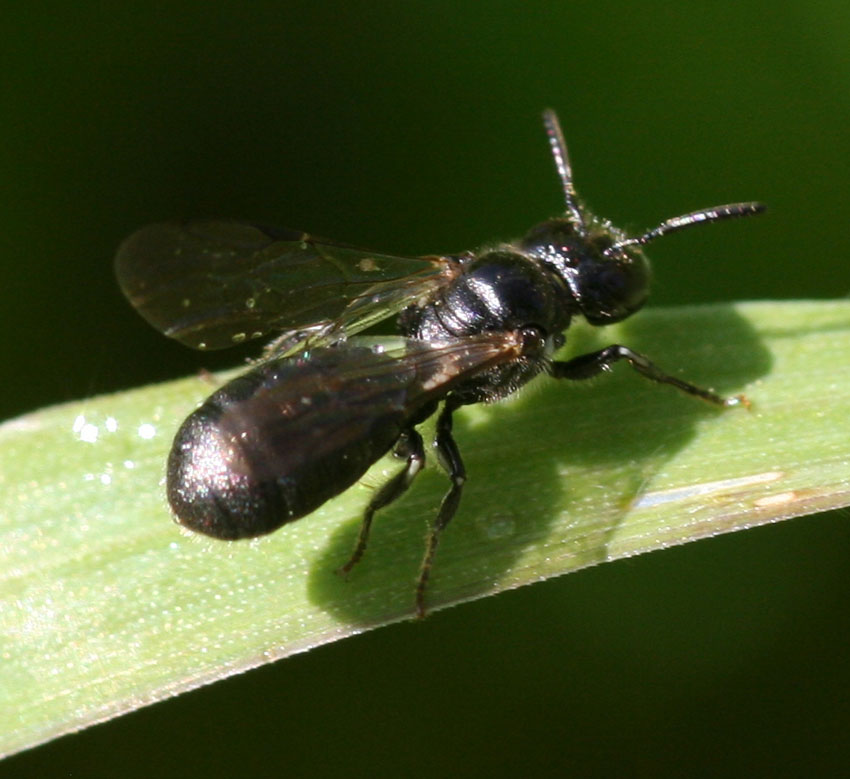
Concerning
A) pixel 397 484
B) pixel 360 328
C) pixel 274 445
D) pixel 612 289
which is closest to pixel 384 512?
pixel 397 484

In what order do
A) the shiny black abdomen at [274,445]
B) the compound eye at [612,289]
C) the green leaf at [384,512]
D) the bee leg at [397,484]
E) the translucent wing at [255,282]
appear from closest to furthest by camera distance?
1. the shiny black abdomen at [274,445]
2. the green leaf at [384,512]
3. the bee leg at [397,484]
4. the translucent wing at [255,282]
5. the compound eye at [612,289]

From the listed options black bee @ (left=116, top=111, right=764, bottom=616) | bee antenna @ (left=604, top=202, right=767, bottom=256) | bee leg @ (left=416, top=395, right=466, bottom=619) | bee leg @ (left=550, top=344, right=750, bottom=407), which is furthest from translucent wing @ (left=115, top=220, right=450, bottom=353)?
bee antenna @ (left=604, top=202, right=767, bottom=256)

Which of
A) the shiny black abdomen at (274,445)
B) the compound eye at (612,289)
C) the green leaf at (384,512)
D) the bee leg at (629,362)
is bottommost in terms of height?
the green leaf at (384,512)

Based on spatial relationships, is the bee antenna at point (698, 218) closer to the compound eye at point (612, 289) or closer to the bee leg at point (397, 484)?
the compound eye at point (612, 289)

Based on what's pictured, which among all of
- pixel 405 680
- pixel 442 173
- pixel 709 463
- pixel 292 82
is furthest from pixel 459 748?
pixel 292 82

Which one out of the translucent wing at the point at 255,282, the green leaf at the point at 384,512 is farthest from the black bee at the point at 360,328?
the green leaf at the point at 384,512

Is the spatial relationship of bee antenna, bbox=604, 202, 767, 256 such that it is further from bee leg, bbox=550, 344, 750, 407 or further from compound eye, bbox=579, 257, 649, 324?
bee leg, bbox=550, 344, 750, 407
